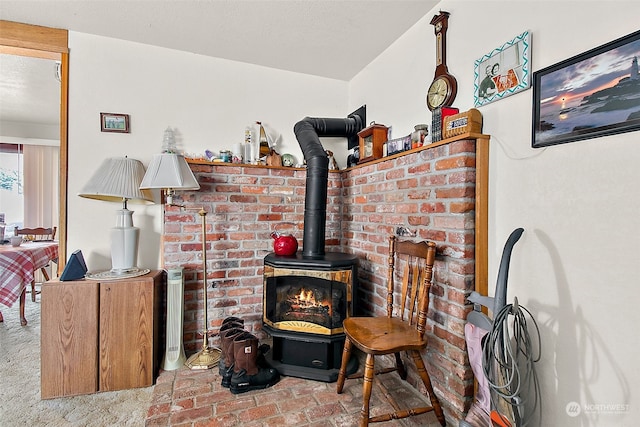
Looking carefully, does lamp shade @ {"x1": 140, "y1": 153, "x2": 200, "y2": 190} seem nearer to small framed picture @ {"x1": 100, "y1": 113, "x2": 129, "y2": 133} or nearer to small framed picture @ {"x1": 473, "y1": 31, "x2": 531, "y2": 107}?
small framed picture @ {"x1": 100, "y1": 113, "x2": 129, "y2": 133}

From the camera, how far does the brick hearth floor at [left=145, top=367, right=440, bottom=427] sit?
1.61m

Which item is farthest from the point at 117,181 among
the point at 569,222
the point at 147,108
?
the point at 569,222

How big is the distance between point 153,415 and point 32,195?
469cm

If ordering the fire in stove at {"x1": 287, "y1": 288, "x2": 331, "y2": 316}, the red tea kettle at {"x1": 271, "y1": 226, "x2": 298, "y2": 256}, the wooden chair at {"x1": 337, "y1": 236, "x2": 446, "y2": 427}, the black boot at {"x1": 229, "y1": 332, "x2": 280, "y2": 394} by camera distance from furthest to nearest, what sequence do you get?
1. the red tea kettle at {"x1": 271, "y1": 226, "x2": 298, "y2": 256}
2. the fire in stove at {"x1": 287, "y1": 288, "x2": 331, "y2": 316}
3. the black boot at {"x1": 229, "y1": 332, "x2": 280, "y2": 394}
4. the wooden chair at {"x1": 337, "y1": 236, "x2": 446, "y2": 427}

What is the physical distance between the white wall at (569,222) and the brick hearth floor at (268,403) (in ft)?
2.56

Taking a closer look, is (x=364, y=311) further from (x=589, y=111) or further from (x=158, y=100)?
(x=158, y=100)

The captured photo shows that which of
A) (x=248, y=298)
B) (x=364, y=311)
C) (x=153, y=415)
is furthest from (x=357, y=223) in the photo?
(x=153, y=415)

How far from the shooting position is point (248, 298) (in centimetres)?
259

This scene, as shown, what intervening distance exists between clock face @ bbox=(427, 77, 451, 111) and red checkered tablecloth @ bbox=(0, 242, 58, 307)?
12.6ft

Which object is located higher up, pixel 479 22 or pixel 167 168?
pixel 479 22

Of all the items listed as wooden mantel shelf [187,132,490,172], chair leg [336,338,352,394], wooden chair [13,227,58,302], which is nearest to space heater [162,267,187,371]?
wooden mantel shelf [187,132,490,172]

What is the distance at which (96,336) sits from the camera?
1.91 metres

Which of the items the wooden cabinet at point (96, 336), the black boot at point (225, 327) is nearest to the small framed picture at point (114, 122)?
the wooden cabinet at point (96, 336)

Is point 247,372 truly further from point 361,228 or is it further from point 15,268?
point 15,268
